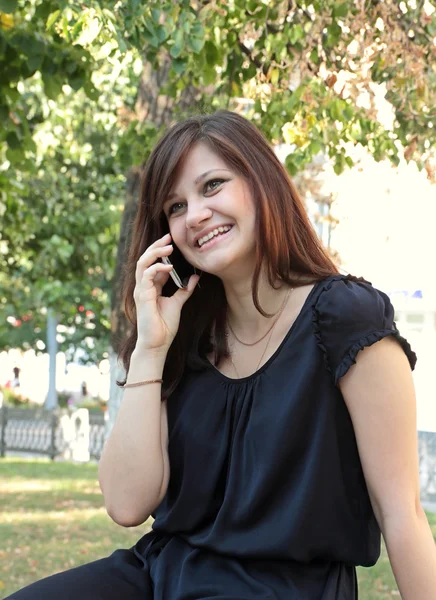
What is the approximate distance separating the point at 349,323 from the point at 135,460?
70 centimetres

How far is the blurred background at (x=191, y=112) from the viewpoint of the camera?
476cm

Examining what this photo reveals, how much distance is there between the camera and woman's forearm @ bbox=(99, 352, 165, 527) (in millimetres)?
2514

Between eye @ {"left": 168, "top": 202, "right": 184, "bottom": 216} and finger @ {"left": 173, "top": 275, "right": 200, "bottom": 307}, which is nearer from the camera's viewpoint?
eye @ {"left": 168, "top": 202, "right": 184, "bottom": 216}

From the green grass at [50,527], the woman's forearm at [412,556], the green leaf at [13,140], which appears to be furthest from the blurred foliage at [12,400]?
the woman's forearm at [412,556]

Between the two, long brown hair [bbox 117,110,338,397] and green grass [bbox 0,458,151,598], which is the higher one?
long brown hair [bbox 117,110,338,397]

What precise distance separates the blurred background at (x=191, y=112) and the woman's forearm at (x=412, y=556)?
2448 millimetres

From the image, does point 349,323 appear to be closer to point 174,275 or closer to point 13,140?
point 174,275

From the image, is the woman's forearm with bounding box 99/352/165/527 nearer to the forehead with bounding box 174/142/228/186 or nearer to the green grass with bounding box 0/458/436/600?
the forehead with bounding box 174/142/228/186

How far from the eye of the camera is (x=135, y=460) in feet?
8.25

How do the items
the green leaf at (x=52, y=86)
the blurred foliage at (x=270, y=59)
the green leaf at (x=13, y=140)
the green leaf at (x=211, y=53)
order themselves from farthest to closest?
the green leaf at (x=13, y=140), the green leaf at (x=52, y=86), the green leaf at (x=211, y=53), the blurred foliage at (x=270, y=59)

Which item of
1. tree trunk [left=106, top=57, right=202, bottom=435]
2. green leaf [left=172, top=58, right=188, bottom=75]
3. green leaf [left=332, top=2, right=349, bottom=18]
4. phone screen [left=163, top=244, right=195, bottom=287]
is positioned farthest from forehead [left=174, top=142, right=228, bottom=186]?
tree trunk [left=106, top=57, right=202, bottom=435]

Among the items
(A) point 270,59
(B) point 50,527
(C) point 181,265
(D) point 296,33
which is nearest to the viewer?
(C) point 181,265

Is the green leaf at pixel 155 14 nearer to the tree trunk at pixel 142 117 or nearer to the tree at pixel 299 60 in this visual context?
the tree at pixel 299 60

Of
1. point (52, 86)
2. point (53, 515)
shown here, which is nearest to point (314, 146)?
point (52, 86)
